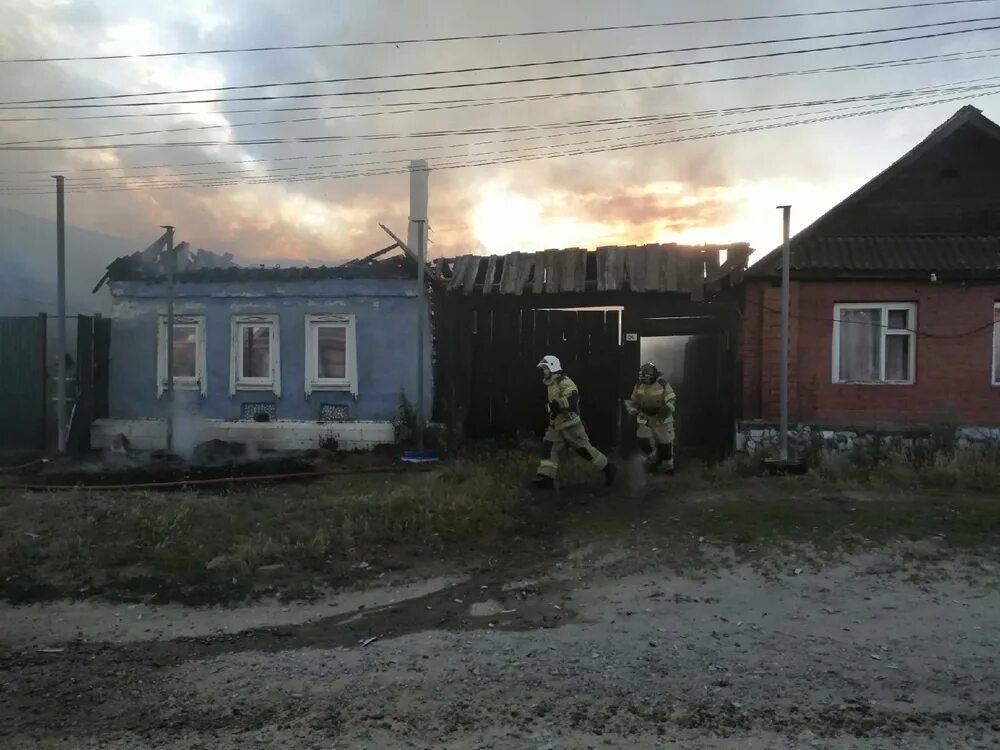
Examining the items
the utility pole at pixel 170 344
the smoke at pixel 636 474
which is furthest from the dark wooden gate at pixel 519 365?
the utility pole at pixel 170 344

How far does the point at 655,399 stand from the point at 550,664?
5.68 m

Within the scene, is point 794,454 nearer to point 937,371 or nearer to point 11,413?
point 937,371

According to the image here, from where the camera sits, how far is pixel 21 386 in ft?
40.4

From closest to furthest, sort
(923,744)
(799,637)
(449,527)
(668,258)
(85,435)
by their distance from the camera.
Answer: (923,744) → (799,637) → (449,527) → (668,258) → (85,435)

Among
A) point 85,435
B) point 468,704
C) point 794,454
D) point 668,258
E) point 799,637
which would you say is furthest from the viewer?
point 85,435

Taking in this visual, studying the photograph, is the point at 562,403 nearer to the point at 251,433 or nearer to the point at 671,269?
the point at 671,269

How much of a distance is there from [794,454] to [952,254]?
11.9 ft

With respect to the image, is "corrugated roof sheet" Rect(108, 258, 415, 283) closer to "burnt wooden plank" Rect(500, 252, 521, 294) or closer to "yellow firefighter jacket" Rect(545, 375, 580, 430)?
"burnt wooden plank" Rect(500, 252, 521, 294)

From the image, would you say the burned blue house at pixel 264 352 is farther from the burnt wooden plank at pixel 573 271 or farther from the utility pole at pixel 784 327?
the utility pole at pixel 784 327

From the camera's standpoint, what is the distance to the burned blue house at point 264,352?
40.8 feet

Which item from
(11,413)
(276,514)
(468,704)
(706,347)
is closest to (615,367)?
(706,347)

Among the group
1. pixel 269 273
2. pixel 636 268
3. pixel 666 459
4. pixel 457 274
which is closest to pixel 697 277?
pixel 636 268

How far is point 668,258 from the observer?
1168cm

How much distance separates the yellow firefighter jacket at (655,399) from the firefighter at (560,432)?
106cm
